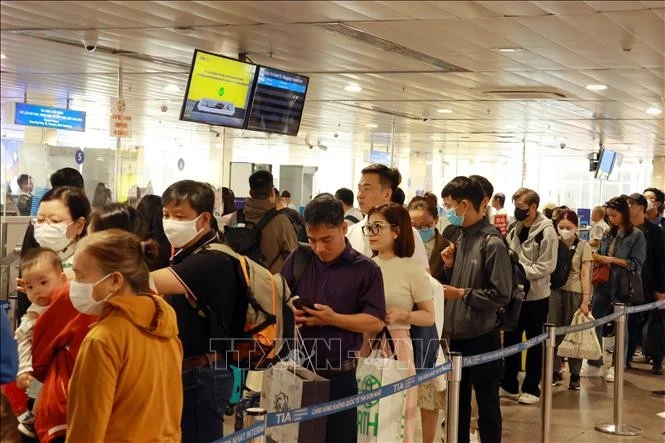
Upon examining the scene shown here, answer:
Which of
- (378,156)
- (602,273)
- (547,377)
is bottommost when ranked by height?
(547,377)

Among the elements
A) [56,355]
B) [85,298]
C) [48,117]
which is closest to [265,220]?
[56,355]

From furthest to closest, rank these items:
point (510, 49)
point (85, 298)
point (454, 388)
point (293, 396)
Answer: point (510, 49) → point (454, 388) → point (293, 396) → point (85, 298)

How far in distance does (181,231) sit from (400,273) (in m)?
1.43

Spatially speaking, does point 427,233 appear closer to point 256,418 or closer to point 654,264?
point 256,418

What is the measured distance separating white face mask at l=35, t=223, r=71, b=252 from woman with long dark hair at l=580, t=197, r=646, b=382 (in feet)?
22.1

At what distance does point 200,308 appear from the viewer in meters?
3.81

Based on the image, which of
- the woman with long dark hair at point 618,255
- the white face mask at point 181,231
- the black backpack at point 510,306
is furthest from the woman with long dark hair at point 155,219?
the woman with long dark hair at point 618,255

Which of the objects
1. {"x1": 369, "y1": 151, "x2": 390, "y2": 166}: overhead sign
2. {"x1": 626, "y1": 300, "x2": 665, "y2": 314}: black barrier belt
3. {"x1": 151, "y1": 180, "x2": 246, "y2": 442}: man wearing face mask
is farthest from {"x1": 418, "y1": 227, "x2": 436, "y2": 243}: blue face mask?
{"x1": 369, "y1": 151, "x2": 390, "y2": 166}: overhead sign

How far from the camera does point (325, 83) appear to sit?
1126 cm

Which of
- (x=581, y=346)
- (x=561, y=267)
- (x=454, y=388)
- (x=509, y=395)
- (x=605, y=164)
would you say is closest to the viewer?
(x=454, y=388)

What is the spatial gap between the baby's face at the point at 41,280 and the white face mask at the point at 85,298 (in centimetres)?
96

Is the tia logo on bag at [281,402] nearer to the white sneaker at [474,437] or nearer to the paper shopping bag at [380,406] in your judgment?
the paper shopping bag at [380,406]

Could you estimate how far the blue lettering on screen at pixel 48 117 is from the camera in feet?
47.2

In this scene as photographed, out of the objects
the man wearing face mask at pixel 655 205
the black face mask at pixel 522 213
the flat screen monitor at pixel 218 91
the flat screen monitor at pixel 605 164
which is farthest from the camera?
the flat screen monitor at pixel 605 164
